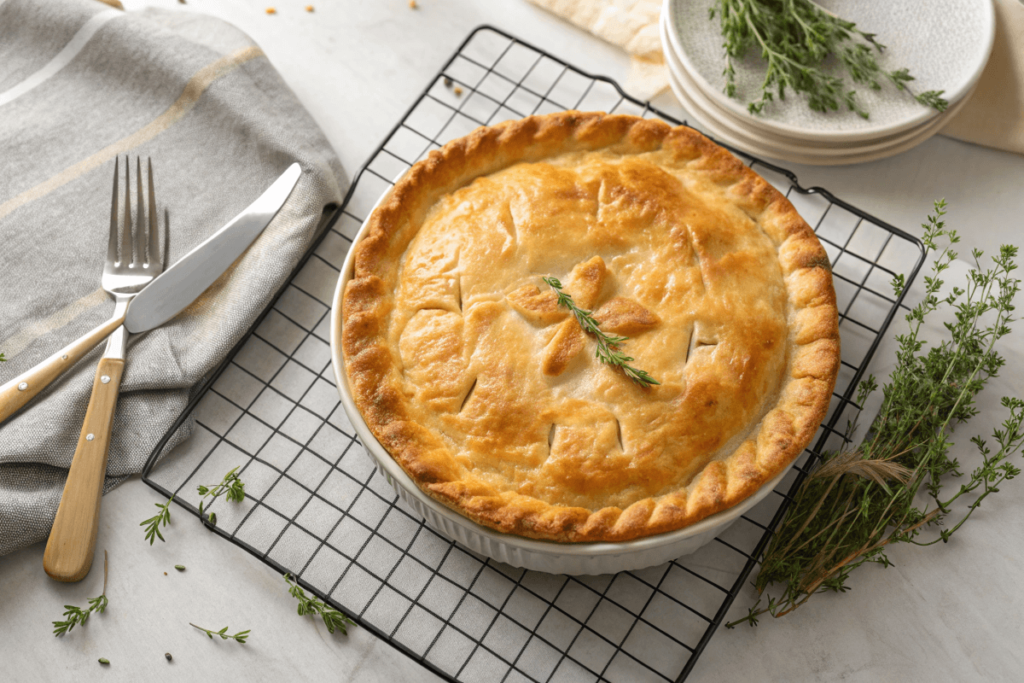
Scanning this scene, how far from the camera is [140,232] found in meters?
2.67

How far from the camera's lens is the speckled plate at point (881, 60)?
2.73 metres

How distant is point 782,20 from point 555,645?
→ 2.18 meters

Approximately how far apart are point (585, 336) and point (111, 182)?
1799 millimetres

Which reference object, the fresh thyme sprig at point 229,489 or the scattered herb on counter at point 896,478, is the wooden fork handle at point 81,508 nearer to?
the fresh thyme sprig at point 229,489

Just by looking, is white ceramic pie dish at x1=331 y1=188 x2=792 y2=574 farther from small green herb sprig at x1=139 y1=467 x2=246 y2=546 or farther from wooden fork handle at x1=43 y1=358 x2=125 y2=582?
wooden fork handle at x1=43 y1=358 x2=125 y2=582

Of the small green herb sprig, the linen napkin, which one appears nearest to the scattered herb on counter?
the small green herb sprig

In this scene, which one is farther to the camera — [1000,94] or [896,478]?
[1000,94]

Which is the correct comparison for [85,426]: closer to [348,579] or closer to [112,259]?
[112,259]

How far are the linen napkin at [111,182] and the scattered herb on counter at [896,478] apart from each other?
1.75 meters

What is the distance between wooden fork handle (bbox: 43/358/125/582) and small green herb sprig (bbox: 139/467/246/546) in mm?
149

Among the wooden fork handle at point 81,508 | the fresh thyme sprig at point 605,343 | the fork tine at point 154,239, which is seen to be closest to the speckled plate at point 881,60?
the fresh thyme sprig at point 605,343

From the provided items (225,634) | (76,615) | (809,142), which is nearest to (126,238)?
(76,615)

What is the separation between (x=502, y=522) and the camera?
1.97 metres

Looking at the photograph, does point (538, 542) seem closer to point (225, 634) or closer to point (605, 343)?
point (605, 343)
